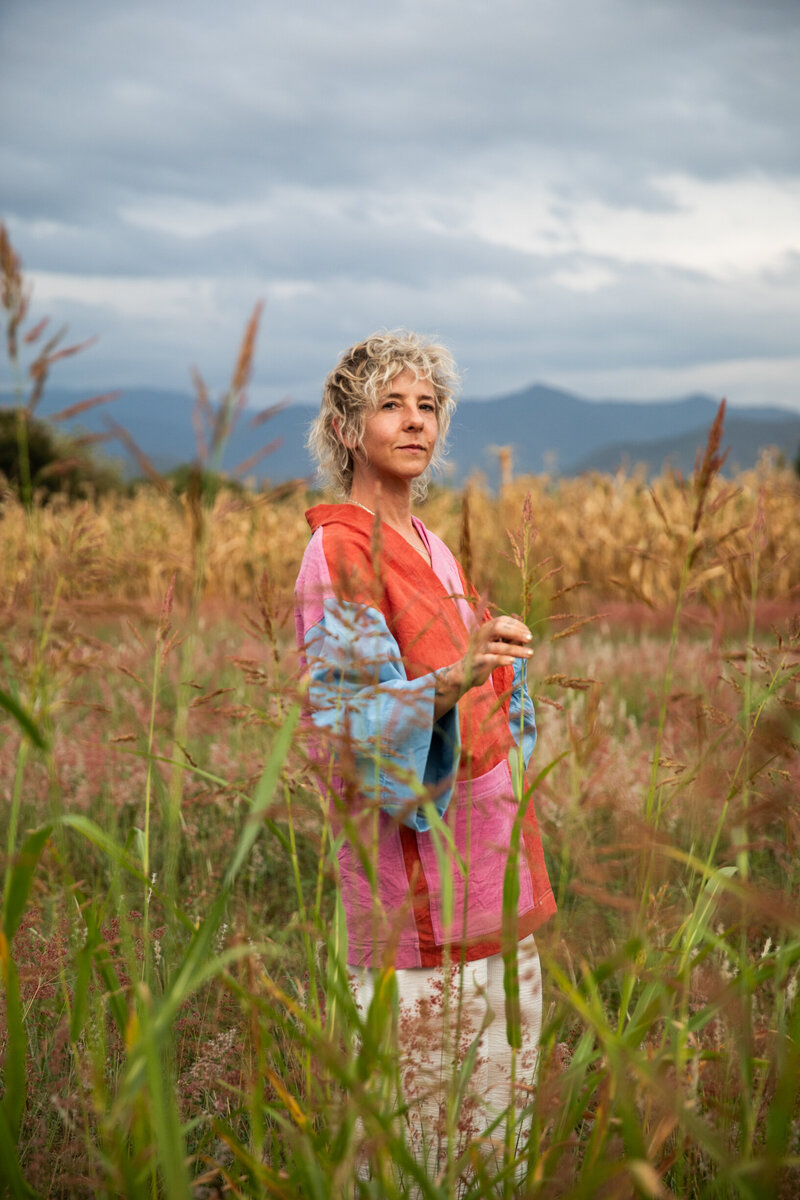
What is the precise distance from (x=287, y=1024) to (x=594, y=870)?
580 mm

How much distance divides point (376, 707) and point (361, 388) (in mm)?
1114

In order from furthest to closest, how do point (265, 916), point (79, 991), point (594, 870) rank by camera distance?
point (265, 916), point (79, 991), point (594, 870)

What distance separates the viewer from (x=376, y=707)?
1.46m

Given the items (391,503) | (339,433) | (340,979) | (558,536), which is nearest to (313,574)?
(391,503)

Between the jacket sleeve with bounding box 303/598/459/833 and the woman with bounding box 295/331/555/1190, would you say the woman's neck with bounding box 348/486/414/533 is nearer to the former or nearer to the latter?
the woman with bounding box 295/331/555/1190

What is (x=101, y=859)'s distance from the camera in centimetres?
367

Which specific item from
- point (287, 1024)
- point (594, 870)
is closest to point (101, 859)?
point (287, 1024)

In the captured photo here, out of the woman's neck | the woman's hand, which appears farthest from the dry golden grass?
the woman's hand

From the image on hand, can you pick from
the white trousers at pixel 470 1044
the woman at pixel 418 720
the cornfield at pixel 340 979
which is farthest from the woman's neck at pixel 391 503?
the white trousers at pixel 470 1044

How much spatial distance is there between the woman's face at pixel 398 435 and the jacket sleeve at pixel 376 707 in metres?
0.59

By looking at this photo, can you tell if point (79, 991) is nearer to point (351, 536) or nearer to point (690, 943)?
point (690, 943)

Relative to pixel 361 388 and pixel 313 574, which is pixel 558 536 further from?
pixel 313 574

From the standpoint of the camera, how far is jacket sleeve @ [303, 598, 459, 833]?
1.20 meters

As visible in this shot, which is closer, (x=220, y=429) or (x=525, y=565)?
(x=220, y=429)
